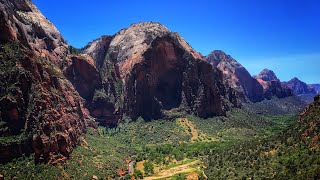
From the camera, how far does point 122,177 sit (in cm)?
13200

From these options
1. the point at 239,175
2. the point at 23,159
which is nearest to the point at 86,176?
the point at 23,159

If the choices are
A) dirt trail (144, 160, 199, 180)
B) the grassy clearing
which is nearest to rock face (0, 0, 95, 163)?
the grassy clearing

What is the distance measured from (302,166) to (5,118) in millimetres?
81068

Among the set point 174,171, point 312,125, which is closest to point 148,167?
point 174,171

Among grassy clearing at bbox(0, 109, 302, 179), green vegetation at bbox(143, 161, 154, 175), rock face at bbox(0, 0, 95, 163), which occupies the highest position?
rock face at bbox(0, 0, 95, 163)

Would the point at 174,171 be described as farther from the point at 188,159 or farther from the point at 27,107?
the point at 27,107

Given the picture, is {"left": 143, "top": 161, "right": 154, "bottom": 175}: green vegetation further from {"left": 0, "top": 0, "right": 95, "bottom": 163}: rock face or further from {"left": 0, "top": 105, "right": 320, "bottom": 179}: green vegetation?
{"left": 0, "top": 0, "right": 95, "bottom": 163}: rock face

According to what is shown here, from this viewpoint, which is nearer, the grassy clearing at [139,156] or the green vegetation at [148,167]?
the grassy clearing at [139,156]

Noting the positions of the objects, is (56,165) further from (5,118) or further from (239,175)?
(239,175)

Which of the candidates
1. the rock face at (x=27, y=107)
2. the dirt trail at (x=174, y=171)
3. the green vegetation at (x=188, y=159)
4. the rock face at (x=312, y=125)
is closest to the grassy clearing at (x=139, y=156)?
the green vegetation at (x=188, y=159)

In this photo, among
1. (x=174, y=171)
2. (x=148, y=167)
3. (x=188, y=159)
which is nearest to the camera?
(x=174, y=171)

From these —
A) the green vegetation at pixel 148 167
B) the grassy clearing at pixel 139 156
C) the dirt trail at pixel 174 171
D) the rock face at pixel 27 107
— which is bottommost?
the dirt trail at pixel 174 171

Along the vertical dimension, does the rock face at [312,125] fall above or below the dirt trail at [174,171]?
above

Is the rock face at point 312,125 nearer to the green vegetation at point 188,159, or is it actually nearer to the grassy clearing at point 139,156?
the green vegetation at point 188,159
